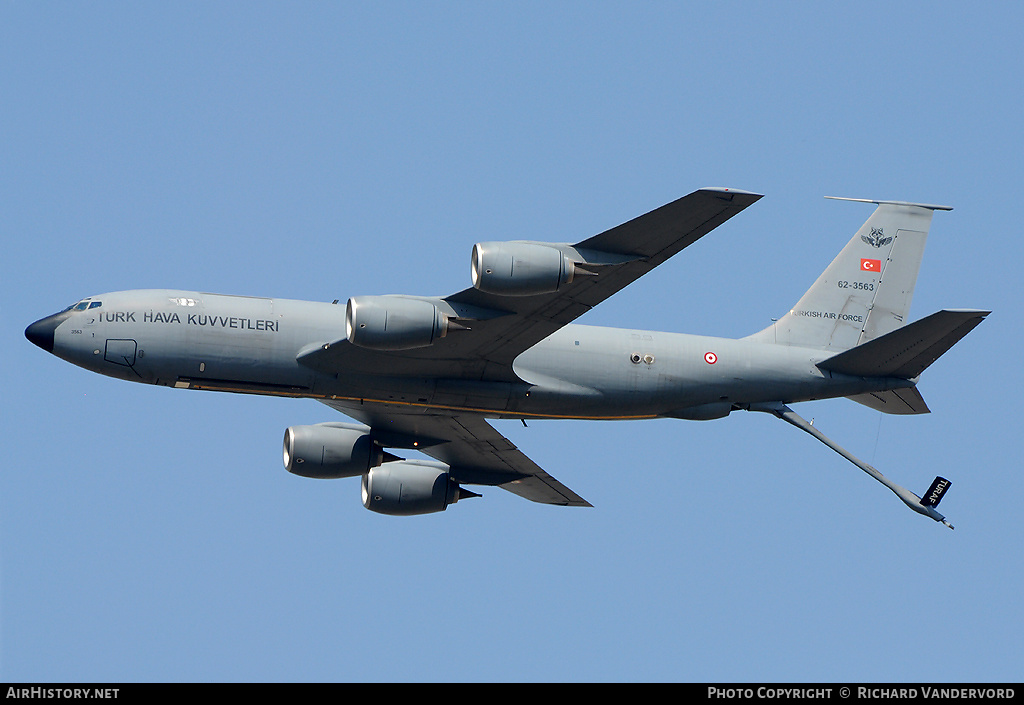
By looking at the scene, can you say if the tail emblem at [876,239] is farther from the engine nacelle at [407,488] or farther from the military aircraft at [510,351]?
the engine nacelle at [407,488]

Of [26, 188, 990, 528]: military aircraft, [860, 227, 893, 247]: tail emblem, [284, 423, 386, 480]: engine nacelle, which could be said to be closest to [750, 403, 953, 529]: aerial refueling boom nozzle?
[26, 188, 990, 528]: military aircraft

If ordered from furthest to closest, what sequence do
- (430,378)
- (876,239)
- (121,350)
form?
1. (876,239)
2. (430,378)
3. (121,350)

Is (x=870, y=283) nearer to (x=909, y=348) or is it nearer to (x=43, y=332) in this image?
(x=909, y=348)

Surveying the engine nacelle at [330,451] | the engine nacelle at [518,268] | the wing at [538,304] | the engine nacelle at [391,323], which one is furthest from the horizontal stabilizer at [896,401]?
the engine nacelle at [330,451]

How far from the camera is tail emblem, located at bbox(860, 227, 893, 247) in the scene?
45656 mm

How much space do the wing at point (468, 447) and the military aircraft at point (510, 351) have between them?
82 millimetres

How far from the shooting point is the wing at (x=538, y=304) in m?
33.9

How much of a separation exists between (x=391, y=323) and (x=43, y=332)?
34.6 ft

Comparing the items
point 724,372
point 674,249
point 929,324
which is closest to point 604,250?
point 674,249

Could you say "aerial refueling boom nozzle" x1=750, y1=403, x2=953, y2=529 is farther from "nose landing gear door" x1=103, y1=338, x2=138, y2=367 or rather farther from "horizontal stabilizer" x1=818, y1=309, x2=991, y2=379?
"nose landing gear door" x1=103, y1=338, x2=138, y2=367

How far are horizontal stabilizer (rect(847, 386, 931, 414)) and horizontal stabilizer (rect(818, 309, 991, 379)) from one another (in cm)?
61

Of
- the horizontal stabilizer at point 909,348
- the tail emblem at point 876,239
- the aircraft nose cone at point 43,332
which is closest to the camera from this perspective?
the aircraft nose cone at point 43,332

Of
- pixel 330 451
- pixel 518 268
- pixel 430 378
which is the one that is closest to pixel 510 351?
pixel 430 378

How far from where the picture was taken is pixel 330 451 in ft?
142
